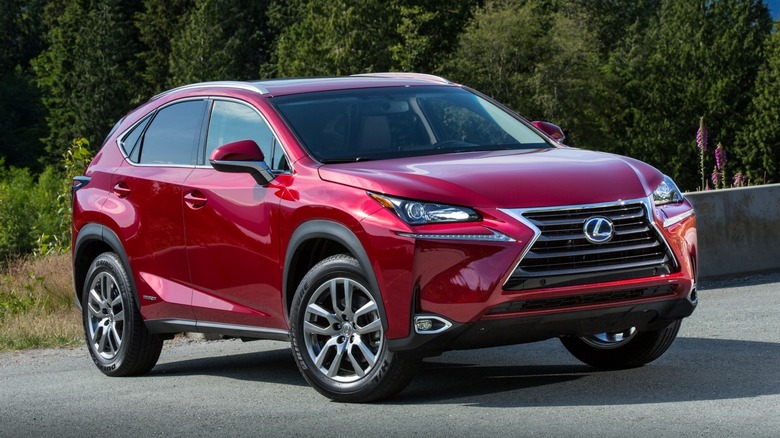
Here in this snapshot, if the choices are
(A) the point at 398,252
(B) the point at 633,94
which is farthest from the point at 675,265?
(B) the point at 633,94

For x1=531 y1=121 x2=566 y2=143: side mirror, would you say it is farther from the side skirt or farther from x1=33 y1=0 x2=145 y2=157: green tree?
x1=33 y1=0 x2=145 y2=157: green tree

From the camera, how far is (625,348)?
7965 millimetres

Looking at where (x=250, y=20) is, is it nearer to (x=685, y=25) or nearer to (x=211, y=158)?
(x=685, y=25)

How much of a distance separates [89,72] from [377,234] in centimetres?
9421

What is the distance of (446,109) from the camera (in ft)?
26.2

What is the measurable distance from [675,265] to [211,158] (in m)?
2.56

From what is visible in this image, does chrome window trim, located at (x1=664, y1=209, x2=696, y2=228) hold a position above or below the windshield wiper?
below

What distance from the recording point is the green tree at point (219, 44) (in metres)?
95.1

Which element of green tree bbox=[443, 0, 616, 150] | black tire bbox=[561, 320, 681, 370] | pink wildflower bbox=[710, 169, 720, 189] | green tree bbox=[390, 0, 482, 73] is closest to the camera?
black tire bbox=[561, 320, 681, 370]

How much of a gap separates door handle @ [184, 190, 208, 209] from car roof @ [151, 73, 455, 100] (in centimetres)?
70

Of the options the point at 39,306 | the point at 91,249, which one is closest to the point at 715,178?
the point at 39,306

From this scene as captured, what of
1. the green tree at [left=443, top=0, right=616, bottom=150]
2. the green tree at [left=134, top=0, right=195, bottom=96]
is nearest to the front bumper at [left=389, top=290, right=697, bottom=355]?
the green tree at [left=443, top=0, right=616, bottom=150]

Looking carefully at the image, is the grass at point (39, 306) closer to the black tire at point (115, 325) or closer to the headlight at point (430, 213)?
the black tire at point (115, 325)

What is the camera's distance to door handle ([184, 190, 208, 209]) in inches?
309
